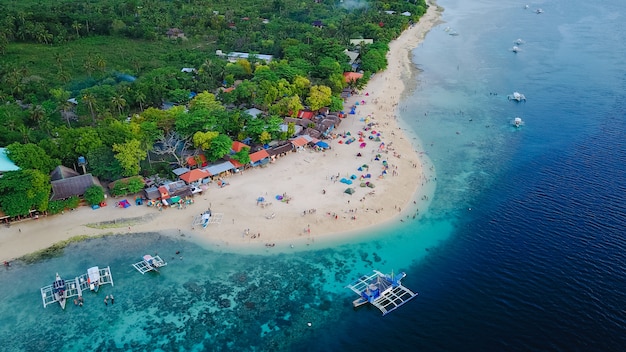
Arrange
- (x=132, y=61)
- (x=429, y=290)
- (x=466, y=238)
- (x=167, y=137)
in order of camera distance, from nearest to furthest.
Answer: (x=429, y=290) < (x=466, y=238) < (x=167, y=137) < (x=132, y=61)

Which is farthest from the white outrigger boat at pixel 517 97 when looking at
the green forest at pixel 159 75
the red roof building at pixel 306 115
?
the red roof building at pixel 306 115

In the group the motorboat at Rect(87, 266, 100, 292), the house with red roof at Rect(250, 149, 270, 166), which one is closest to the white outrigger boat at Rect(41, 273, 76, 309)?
the motorboat at Rect(87, 266, 100, 292)

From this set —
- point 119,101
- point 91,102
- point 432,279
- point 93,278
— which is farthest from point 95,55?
point 432,279

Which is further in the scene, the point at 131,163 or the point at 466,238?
the point at 131,163

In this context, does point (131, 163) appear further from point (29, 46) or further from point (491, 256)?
point (29, 46)

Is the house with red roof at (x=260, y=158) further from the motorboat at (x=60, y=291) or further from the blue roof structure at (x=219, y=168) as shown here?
the motorboat at (x=60, y=291)

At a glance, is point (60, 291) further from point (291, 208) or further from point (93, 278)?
point (291, 208)

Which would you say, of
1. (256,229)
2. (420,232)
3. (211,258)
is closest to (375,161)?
(420,232)
